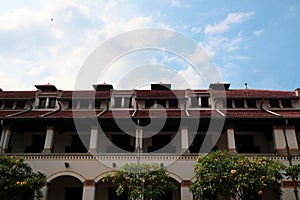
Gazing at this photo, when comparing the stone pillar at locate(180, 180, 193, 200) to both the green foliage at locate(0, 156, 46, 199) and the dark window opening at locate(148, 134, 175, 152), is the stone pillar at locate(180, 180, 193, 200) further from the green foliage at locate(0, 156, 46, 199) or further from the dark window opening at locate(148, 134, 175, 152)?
the green foliage at locate(0, 156, 46, 199)

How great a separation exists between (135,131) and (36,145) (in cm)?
748

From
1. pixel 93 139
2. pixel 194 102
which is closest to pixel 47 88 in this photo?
pixel 93 139

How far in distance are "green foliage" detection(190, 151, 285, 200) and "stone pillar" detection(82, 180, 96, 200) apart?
668 cm

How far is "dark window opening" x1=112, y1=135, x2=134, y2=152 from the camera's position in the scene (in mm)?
21531

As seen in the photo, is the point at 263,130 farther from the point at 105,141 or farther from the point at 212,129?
the point at 105,141

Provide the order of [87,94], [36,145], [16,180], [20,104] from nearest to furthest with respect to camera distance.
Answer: [16,180], [36,145], [20,104], [87,94]

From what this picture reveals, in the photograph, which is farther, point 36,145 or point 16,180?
point 36,145

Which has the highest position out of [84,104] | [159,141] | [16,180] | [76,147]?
[84,104]

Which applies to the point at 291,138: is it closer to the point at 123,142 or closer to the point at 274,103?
the point at 274,103

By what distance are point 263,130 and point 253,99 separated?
2929 mm

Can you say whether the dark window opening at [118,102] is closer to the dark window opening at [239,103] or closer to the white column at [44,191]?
the white column at [44,191]

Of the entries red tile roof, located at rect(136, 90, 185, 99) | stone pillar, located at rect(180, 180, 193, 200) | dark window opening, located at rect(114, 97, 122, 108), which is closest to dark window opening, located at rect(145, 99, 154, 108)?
red tile roof, located at rect(136, 90, 185, 99)

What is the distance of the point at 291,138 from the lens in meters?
19.9

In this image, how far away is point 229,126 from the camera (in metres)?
20.6
